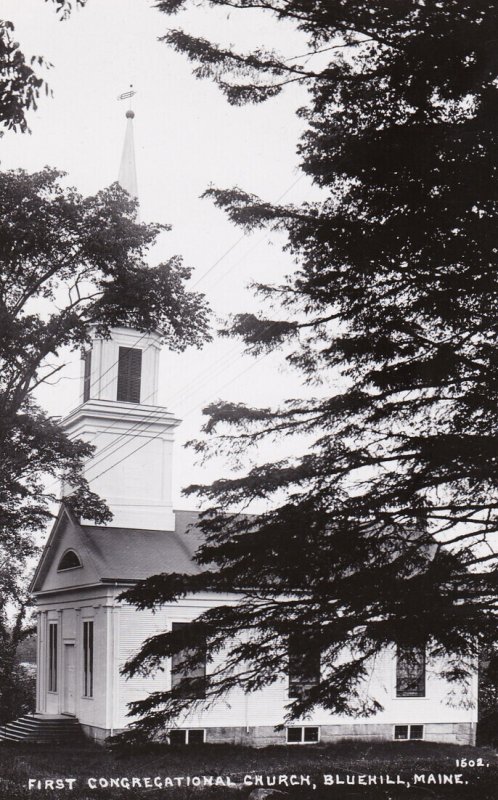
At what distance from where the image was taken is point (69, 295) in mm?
22016

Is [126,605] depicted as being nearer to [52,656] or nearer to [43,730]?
[43,730]

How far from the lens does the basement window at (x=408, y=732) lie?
95.7 feet

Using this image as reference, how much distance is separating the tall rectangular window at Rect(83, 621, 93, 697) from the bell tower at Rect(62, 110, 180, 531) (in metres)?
3.54

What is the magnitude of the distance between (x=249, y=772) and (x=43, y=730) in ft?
33.2

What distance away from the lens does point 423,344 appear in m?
9.62

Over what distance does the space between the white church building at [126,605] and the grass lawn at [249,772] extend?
1.06 metres

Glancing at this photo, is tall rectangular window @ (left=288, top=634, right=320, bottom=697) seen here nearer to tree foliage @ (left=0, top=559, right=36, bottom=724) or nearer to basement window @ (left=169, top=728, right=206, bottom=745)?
basement window @ (left=169, top=728, right=206, bottom=745)

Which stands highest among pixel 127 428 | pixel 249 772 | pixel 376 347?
pixel 127 428

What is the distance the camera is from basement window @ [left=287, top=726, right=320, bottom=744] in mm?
27744

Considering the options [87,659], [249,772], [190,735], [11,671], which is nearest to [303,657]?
[249,772]

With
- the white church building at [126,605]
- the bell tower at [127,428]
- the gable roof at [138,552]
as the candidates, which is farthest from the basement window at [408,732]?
the bell tower at [127,428]

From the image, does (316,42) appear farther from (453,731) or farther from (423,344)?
(453,731)

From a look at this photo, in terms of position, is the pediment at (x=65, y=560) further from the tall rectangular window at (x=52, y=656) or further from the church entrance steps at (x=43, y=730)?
the church entrance steps at (x=43, y=730)

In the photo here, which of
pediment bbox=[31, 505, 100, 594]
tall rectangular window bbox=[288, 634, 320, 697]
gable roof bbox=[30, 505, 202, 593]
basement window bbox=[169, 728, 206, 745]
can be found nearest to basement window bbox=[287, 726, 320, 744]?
basement window bbox=[169, 728, 206, 745]
